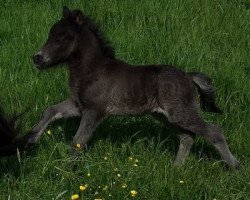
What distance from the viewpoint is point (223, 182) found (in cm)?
487

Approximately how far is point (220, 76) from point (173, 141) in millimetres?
1265

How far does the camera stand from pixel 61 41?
5176mm

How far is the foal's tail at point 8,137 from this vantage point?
15.8ft

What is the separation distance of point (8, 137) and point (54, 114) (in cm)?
57

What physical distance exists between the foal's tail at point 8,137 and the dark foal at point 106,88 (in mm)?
256

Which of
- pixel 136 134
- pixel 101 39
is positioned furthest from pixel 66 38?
pixel 136 134

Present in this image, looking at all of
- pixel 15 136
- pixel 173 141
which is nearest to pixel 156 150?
pixel 173 141

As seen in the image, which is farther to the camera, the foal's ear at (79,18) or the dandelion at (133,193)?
the foal's ear at (79,18)

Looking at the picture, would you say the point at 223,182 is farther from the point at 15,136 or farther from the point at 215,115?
the point at 15,136

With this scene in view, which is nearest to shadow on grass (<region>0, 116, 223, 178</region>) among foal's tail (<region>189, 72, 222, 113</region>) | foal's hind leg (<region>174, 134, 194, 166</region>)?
foal's hind leg (<region>174, 134, 194, 166</region>)

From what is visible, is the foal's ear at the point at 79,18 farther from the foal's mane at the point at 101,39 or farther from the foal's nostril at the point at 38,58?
the foal's nostril at the point at 38,58

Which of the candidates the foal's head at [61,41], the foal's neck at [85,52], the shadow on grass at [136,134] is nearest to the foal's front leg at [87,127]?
the shadow on grass at [136,134]

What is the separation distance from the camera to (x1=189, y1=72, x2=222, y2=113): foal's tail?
17.7 ft

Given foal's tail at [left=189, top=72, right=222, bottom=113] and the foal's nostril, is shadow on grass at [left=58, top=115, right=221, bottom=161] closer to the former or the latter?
foal's tail at [left=189, top=72, right=222, bottom=113]
